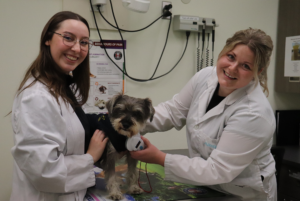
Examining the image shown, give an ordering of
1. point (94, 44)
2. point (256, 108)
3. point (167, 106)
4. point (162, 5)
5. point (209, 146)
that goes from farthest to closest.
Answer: point (162, 5)
point (94, 44)
point (167, 106)
point (209, 146)
point (256, 108)

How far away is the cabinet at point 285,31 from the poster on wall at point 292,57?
39 mm

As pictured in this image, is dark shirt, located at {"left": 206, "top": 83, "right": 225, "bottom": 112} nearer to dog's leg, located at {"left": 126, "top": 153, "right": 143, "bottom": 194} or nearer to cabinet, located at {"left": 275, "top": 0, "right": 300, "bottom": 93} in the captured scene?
dog's leg, located at {"left": 126, "top": 153, "right": 143, "bottom": 194}

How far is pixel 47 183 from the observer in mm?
1195

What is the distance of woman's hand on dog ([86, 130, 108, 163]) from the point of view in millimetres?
1416

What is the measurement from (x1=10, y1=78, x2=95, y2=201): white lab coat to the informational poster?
1.11m

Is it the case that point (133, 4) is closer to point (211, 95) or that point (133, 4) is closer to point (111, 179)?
point (211, 95)

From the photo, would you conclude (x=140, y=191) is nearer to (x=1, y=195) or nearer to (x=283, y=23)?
(x=1, y=195)

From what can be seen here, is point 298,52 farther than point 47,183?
Yes

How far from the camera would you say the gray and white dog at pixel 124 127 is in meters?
1.49

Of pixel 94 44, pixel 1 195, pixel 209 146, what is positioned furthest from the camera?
pixel 94 44

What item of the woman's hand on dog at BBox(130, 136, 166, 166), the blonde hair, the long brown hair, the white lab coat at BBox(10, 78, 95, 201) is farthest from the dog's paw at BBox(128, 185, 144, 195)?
the blonde hair

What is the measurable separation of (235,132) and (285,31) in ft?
6.65

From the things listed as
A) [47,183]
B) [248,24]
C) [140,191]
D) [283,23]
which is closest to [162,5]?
[248,24]

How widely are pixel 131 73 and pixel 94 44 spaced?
399 millimetres
